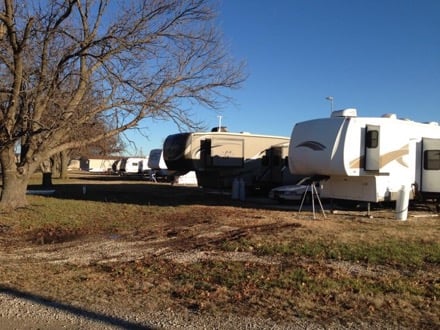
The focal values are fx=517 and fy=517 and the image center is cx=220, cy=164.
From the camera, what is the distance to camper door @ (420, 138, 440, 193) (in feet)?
51.4

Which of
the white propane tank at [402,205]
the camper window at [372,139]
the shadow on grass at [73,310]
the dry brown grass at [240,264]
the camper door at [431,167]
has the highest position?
the camper window at [372,139]

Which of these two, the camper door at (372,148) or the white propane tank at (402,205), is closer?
the white propane tank at (402,205)

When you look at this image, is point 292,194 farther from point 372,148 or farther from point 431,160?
point 372,148

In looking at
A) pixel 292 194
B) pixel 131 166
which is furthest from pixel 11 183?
pixel 131 166

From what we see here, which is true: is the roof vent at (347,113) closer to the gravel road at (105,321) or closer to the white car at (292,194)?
the white car at (292,194)

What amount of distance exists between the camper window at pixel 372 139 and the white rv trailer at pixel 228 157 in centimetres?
881

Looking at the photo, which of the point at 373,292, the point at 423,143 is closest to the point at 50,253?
the point at 373,292

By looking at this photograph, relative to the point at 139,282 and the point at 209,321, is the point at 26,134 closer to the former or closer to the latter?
the point at 139,282

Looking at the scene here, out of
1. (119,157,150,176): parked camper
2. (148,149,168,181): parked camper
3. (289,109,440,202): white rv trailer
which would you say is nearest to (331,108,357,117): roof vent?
(289,109,440,202): white rv trailer

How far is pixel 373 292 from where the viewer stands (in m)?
6.46

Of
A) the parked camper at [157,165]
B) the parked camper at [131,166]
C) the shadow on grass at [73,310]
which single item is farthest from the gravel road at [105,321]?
the parked camper at [131,166]

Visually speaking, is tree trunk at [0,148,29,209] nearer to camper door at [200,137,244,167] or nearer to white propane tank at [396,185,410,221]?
camper door at [200,137,244,167]

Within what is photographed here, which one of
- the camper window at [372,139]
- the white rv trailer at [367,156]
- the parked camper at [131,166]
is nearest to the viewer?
the white rv trailer at [367,156]

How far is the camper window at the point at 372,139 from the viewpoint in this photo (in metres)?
14.4
